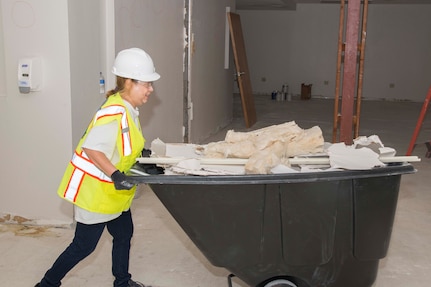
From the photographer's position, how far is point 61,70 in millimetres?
3238

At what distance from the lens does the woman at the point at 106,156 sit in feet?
6.81

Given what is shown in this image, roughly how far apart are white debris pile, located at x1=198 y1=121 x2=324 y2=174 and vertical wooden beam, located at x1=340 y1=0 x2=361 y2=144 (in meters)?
2.36

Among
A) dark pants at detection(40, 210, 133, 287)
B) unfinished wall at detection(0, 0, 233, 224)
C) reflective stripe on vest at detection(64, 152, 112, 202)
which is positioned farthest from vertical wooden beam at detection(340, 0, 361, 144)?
reflective stripe on vest at detection(64, 152, 112, 202)

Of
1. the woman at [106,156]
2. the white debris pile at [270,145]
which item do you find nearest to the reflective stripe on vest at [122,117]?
the woman at [106,156]

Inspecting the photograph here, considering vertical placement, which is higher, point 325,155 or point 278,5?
point 278,5

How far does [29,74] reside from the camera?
3182 mm

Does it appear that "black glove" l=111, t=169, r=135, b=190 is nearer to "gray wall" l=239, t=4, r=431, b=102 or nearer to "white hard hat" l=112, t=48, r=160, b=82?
"white hard hat" l=112, t=48, r=160, b=82

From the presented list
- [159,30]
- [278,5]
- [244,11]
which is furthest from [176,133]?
[244,11]

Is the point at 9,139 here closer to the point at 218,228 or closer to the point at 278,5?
the point at 218,228

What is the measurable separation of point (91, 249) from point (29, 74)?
145 cm

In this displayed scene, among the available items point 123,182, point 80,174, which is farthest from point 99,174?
point 123,182

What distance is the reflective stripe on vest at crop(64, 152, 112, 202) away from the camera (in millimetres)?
2150

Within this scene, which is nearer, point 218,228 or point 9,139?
point 218,228

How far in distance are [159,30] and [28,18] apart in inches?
65.7
